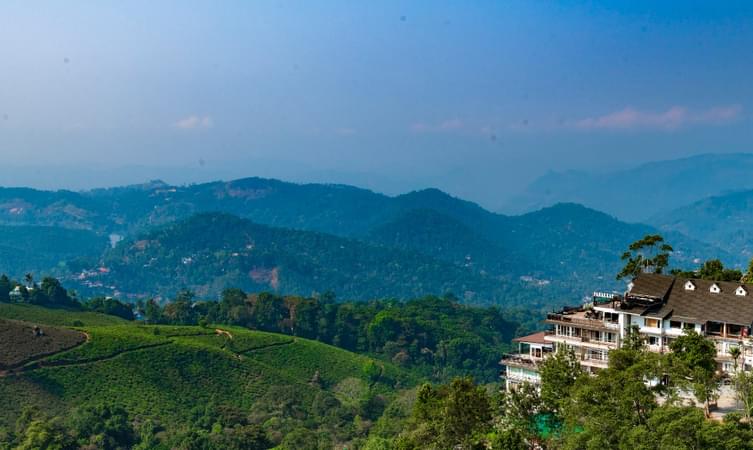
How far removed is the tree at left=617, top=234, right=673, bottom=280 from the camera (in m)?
37.5

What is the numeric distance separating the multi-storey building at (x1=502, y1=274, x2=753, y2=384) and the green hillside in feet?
73.6

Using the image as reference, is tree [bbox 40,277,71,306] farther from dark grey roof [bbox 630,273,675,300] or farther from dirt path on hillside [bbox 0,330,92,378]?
dark grey roof [bbox 630,273,675,300]

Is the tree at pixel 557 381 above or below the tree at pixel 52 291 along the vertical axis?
above

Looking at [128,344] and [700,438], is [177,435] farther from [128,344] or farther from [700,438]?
[700,438]

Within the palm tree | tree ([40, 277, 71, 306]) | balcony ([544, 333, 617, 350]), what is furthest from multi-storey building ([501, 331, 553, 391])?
tree ([40, 277, 71, 306])

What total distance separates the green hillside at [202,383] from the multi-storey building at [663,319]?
2244 centimetres

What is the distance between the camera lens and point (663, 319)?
29.9 meters

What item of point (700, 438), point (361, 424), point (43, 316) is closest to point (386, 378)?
point (361, 424)

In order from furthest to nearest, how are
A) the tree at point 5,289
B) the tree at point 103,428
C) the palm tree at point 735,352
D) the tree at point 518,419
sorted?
the tree at point 5,289 → the tree at point 103,428 → the palm tree at point 735,352 → the tree at point 518,419

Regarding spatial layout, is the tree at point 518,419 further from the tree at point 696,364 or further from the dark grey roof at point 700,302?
the dark grey roof at point 700,302

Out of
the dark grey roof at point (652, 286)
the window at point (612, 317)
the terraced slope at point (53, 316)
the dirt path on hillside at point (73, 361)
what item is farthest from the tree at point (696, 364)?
the terraced slope at point (53, 316)

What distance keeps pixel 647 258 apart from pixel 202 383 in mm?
40263

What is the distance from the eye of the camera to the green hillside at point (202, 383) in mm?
56719

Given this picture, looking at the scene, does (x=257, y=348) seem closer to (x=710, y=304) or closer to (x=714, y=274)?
(x=714, y=274)
